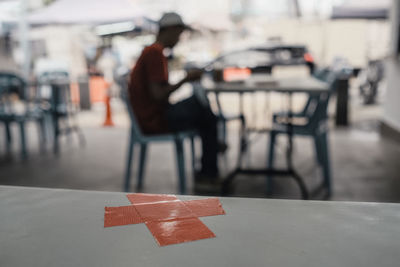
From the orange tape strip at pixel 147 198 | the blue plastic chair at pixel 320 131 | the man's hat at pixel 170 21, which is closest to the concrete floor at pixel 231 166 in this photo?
the blue plastic chair at pixel 320 131

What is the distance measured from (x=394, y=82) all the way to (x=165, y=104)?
10.4 feet

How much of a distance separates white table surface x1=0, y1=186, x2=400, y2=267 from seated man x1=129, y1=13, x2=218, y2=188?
67.7 inches

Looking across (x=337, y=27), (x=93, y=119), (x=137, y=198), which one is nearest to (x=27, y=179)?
(x=137, y=198)

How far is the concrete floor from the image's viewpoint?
8.79ft

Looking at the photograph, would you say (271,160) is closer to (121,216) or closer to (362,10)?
(121,216)

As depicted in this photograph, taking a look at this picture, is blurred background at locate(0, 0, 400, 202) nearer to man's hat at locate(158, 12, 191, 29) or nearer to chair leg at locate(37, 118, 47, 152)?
chair leg at locate(37, 118, 47, 152)

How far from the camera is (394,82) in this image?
4285mm

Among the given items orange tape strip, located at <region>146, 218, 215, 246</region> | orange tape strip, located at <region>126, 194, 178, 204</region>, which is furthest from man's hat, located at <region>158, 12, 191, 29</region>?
orange tape strip, located at <region>146, 218, 215, 246</region>

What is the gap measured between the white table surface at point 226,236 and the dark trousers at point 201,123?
1.77 metres

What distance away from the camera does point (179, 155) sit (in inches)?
92.9

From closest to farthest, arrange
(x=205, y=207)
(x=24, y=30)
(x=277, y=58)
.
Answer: (x=205, y=207), (x=277, y=58), (x=24, y=30)

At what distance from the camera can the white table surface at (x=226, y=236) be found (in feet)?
1.41

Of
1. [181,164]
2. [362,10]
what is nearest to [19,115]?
[181,164]

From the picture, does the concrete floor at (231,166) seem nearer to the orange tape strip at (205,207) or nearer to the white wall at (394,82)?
the white wall at (394,82)
